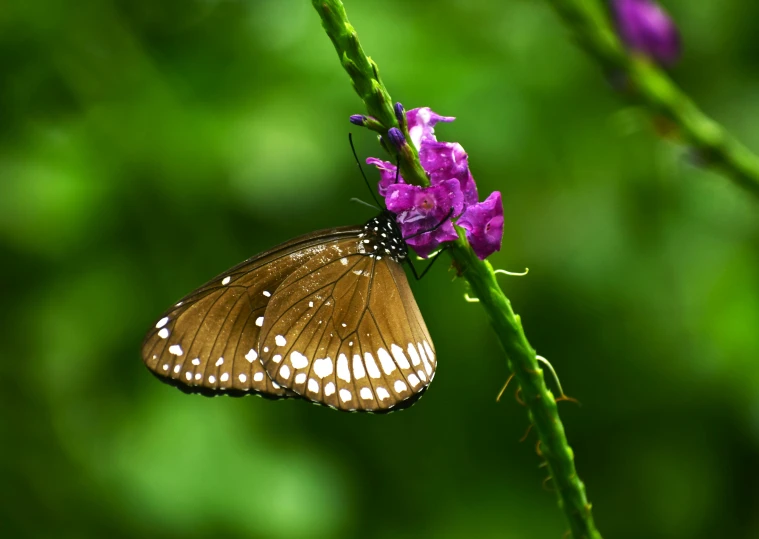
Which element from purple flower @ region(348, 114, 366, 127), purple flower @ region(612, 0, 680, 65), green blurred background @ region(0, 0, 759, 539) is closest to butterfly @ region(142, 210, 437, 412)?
purple flower @ region(348, 114, 366, 127)

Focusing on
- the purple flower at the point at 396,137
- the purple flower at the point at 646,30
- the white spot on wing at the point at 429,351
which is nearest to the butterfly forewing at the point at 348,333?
the white spot on wing at the point at 429,351

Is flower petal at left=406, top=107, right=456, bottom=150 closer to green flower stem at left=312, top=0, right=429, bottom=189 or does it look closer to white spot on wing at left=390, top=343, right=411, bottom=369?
green flower stem at left=312, top=0, right=429, bottom=189

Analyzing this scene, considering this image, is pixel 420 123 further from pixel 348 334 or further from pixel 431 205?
pixel 348 334

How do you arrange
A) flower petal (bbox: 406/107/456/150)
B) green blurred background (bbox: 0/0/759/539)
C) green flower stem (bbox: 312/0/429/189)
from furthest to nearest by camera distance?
green blurred background (bbox: 0/0/759/539) → flower petal (bbox: 406/107/456/150) → green flower stem (bbox: 312/0/429/189)

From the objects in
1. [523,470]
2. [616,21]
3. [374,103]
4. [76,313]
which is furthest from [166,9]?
[523,470]

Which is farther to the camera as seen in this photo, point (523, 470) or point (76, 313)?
point (523, 470)

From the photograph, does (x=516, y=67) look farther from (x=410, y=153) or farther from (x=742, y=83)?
(x=410, y=153)

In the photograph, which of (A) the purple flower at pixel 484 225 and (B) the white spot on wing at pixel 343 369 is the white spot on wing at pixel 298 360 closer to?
(B) the white spot on wing at pixel 343 369

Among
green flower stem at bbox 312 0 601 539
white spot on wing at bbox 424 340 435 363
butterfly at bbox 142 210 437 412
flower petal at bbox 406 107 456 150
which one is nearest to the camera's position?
green flower stem at bbox 312 0 601 539
